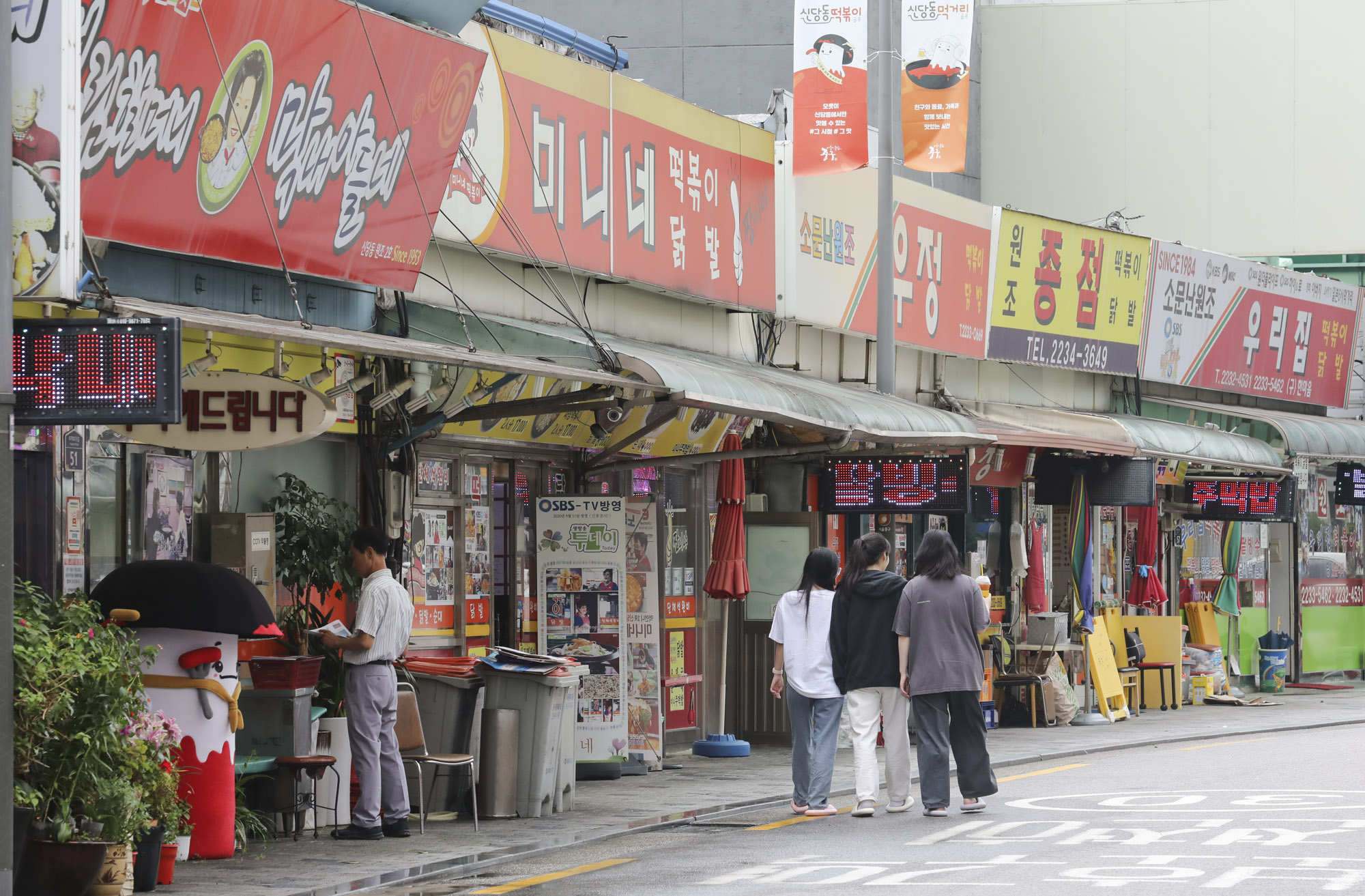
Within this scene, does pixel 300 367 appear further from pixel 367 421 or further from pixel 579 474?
pixel 579 474

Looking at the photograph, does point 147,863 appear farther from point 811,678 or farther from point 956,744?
point 956,744

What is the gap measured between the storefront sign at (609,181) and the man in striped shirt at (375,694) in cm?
283

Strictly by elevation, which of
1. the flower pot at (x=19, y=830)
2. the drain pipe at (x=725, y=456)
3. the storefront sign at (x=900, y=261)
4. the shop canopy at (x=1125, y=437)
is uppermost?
the storefront sign at (x=900, y=261)

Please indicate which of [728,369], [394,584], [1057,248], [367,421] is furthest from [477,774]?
[1057,248]

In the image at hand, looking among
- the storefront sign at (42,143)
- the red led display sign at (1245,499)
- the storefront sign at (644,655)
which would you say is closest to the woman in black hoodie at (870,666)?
the storefront sign at (644,655)

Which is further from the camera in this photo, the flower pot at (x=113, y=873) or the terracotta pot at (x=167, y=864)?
the terracotta pot at (x=167, y=864)

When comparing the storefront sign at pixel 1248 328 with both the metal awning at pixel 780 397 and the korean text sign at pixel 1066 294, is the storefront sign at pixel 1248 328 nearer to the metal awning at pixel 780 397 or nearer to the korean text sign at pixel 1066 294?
the korean text sign at pixel 1066 294

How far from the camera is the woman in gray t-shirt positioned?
12.8m

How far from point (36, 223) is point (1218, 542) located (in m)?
21.4

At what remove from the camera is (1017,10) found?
32.3 metres

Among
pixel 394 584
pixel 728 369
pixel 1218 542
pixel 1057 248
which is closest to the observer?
pixel 394 584

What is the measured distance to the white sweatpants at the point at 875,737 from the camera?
1295 cm

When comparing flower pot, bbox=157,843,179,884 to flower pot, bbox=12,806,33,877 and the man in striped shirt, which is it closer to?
flower pot, bbox=12,806,33,877

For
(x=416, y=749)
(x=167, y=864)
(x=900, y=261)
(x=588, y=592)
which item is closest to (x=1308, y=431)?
(x=900, y=261)
